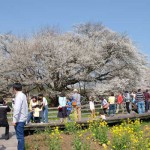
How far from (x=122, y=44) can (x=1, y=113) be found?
80.2ft

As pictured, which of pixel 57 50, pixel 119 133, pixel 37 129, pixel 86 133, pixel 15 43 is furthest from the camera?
pixel 15 43

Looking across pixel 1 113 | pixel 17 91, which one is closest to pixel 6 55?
pixel 1 113

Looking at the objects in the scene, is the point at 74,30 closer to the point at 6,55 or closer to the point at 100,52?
the point at 100,52

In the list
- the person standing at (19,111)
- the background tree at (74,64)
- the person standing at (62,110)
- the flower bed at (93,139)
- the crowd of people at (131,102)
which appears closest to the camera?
the flower bed at (93,139)

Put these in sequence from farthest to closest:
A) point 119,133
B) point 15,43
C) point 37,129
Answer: point 15,43 → point 37,129 → point 119,133

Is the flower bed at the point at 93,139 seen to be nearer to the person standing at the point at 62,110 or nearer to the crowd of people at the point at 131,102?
the person standing at the point at 62,110

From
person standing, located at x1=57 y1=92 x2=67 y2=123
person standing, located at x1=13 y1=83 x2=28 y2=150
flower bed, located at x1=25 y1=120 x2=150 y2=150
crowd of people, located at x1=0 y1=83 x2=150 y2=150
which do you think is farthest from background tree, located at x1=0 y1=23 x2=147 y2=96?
person standing, located at x1=13 y1=83 x2=28 y2=150

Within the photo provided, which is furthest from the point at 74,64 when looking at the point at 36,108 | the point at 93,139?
the point at 93,139

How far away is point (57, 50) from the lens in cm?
3538

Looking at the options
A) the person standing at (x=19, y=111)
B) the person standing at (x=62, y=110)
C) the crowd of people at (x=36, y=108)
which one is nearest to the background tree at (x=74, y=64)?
the crowd of people at (x=36, y=108)

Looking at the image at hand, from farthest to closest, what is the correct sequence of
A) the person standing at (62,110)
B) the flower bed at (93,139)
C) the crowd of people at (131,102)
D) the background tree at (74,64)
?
the background tree at (74,64)
the crowd of people at (131,102)
the person standing at (62,110)
the flower bed at (93,139)

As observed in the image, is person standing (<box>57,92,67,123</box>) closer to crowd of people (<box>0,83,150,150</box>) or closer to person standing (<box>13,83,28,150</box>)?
crowd of people (<box>0,83,150,150</box>)

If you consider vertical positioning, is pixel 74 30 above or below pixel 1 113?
above

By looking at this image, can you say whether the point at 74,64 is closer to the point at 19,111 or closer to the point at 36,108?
the point at 36,108
